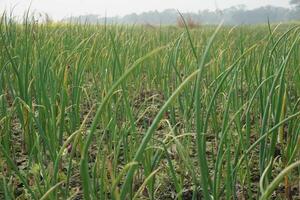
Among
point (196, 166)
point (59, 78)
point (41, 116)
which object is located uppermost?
point (59, 78)

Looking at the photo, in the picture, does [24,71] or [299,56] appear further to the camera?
[299,56]

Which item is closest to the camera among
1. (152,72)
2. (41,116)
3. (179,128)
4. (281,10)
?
(41,116)

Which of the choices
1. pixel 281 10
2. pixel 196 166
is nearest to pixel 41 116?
pixel 196 166

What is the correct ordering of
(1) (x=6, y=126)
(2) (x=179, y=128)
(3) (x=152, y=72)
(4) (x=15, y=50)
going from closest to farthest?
(1) (x=6, y=126)
(2) (x=179, y=128)
(4) (x=15, y=50)
(3) (x=152, y=72)

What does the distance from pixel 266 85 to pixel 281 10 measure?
90959mm

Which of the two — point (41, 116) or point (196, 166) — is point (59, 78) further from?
point (196, 166)

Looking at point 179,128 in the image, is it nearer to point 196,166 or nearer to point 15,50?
point 196,166

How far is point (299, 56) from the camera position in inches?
78.5

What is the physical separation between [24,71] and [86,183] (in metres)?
0.79

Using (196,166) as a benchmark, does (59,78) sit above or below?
above

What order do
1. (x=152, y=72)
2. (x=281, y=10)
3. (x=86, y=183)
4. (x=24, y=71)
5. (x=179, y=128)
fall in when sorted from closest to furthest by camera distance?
(x=86, y=183), (x=24, y=71), (x=179, y=128), (x=152, y=72), (x=281, y=10)

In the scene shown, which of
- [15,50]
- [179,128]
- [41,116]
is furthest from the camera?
[15,50]

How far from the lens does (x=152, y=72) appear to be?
222 centimetres

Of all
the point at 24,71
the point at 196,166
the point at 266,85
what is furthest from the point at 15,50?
the point at 266,85
